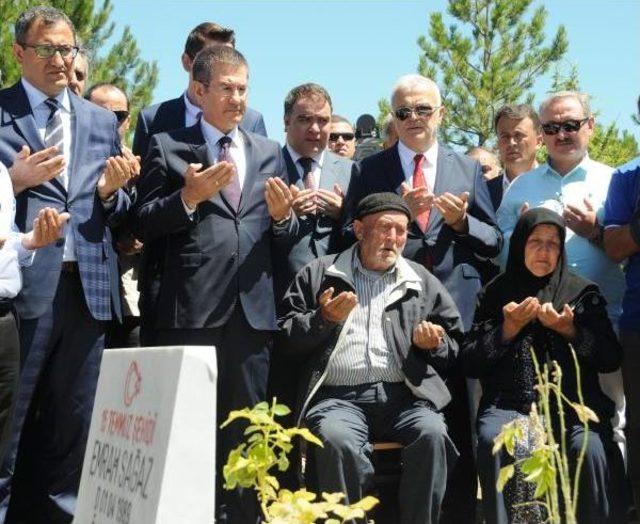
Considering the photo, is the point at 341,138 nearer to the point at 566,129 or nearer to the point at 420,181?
the point at 420,181

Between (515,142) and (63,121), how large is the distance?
323 cm

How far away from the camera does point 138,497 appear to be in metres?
2.92

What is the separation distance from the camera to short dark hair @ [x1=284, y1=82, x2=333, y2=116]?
21.7 feet

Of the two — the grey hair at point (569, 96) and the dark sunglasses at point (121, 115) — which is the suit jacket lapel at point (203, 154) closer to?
the dark sunglasses at point (121, 115)

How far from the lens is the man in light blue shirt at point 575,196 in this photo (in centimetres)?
615

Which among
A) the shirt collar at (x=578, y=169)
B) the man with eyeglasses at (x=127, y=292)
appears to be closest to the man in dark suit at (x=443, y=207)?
the shirt collar at (x=578, y=169)

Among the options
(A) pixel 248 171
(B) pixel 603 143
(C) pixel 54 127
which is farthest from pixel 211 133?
(B) pixel 603 143

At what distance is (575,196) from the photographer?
6.36m

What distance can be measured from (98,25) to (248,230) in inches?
649

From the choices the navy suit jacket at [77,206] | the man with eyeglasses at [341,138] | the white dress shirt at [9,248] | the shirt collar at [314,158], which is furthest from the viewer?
the man with eyeglasses at [341,138]

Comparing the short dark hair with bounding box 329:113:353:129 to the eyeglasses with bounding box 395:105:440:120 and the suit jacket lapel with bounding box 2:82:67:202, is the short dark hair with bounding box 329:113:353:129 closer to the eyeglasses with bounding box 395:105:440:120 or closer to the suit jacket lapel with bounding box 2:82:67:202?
the eyeglasses with bounding box 395:105:440:120

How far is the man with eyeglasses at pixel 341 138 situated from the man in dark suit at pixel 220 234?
7.57 ft

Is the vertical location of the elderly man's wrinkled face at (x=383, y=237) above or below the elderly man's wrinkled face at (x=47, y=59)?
below

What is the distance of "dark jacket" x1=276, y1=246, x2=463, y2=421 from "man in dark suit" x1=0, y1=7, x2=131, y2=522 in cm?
100
